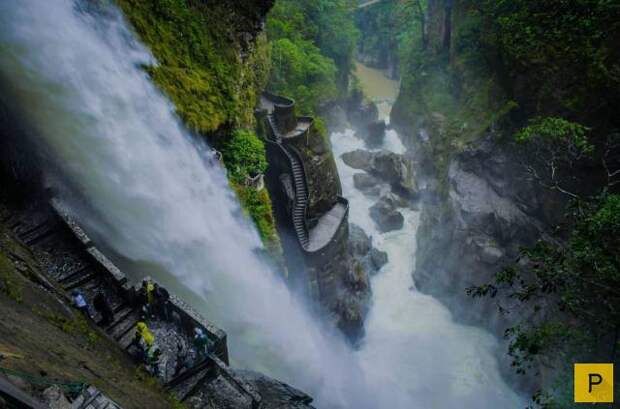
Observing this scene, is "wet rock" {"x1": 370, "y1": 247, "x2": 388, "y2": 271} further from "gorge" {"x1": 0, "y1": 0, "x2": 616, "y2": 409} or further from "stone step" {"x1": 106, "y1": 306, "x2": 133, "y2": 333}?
"stone step" {"x1": 106, "y1": 306, "x2": 133, "y2": 333}

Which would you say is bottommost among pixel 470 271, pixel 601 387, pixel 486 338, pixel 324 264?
pixel 601 387

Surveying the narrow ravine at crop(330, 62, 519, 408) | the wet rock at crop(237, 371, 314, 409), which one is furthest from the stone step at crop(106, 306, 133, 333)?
the narrow ravine at crop(330, 62, 519, 408)

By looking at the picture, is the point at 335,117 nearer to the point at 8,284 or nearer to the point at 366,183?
the point at 366,183

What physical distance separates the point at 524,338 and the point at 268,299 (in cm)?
1041

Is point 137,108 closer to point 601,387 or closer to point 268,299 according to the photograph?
point 268,299

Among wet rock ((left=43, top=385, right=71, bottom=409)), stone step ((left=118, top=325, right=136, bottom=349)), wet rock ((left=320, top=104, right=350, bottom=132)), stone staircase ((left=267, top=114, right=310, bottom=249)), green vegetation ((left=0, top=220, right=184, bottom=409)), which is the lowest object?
wet rock ((left=43, top=385, right=71, bottom=409))

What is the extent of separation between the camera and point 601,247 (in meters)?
10.4

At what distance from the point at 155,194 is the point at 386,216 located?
2186 centimetres

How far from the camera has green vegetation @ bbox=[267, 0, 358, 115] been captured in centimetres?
3297

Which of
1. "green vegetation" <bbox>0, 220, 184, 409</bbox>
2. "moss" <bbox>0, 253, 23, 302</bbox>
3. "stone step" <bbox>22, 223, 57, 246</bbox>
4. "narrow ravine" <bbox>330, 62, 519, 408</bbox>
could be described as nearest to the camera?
"green vegetation" <bbox>0, 220, 184, 409</bbox>

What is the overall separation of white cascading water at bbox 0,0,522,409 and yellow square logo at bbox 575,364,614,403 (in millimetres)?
9603

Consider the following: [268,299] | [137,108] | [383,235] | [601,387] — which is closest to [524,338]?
[601,387]

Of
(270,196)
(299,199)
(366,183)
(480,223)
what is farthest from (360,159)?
(270,196)

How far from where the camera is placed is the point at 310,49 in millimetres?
37281
